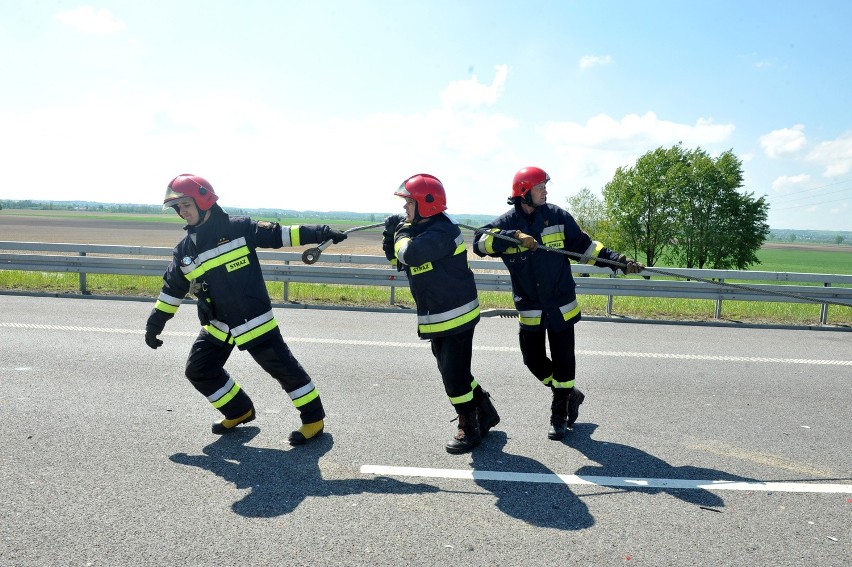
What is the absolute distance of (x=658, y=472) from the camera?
407 centimetres

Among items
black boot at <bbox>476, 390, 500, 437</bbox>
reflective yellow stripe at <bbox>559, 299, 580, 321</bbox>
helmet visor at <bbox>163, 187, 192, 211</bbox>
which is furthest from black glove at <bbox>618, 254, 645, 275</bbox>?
helmet visor at <bbox>163, 187, 192, 211</bbox>

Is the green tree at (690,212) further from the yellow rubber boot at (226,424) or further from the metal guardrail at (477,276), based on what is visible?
the yellow rubber boot at (226,424)

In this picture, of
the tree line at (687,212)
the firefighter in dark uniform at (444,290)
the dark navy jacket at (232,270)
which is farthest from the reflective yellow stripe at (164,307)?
the tree line at (687,212)

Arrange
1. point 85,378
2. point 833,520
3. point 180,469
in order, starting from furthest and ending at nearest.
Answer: point 85,378, point 180,469, point 833,520

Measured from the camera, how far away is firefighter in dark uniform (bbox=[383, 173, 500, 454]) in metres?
→ 4.31

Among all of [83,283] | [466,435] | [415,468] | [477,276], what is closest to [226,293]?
[415,468]

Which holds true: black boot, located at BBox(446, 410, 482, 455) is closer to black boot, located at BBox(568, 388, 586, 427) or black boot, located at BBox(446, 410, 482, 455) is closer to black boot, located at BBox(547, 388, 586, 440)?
black boot, located at BBox(547, 388, 586, 440)

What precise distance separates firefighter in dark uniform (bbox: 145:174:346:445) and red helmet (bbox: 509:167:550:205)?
4.25ft

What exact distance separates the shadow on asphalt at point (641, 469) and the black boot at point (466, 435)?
66 centimetres

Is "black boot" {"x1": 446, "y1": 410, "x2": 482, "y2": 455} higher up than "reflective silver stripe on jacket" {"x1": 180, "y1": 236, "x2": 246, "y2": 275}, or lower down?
lower down

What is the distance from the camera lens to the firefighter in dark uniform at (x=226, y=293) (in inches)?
171

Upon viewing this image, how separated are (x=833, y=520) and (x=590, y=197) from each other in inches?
2430

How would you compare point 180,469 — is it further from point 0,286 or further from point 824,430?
point 0,286

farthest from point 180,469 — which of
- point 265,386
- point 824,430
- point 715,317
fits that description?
point 715,317
